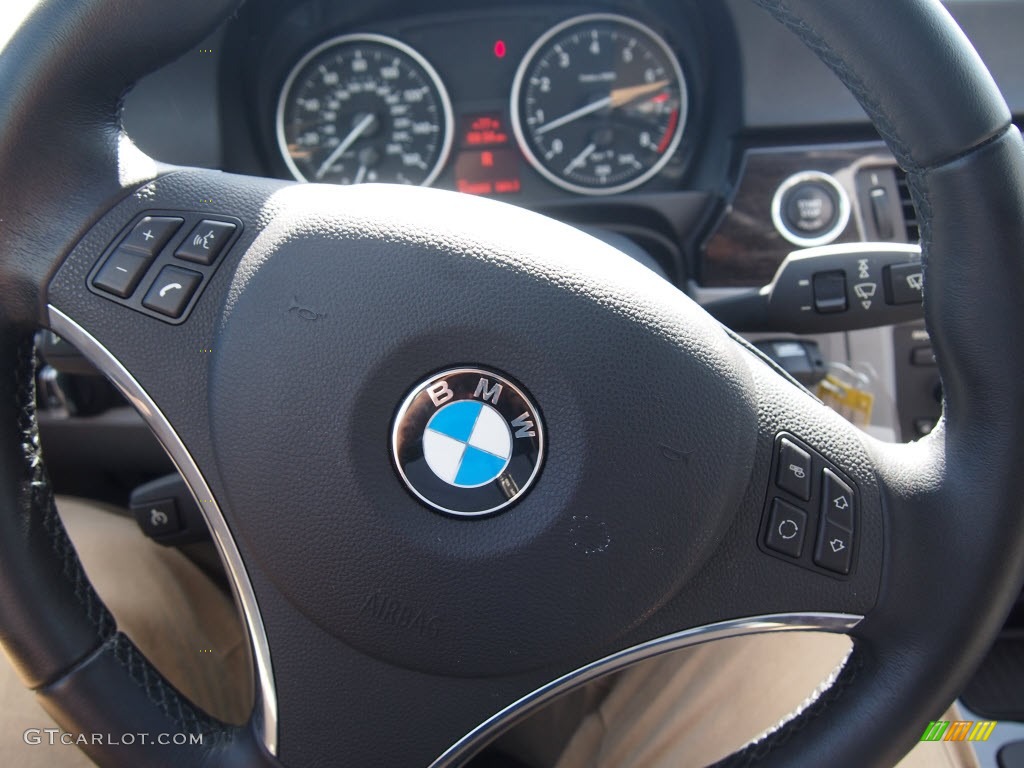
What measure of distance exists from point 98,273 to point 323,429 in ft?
0.80

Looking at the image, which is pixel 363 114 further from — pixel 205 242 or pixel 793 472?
pixel 793 472

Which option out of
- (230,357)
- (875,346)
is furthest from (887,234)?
(230,357)

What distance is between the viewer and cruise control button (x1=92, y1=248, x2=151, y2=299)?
29.3 inches

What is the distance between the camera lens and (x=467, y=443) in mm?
690

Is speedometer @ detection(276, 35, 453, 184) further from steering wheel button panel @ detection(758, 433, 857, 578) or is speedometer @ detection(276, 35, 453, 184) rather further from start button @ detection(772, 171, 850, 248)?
steering wheel button panel @ detection(758, 433, 857, 578)

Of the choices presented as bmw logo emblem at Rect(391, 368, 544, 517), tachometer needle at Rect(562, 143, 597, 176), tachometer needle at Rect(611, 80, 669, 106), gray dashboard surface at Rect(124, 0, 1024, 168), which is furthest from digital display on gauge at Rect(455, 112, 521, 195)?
bmw logo emblem at Rect(391, 368, 544, 517)

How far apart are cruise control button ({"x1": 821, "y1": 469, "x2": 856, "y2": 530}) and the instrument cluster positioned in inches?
43.5

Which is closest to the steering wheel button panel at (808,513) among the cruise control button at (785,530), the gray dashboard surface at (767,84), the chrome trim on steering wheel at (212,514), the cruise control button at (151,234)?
the cruise control button at (785,530)

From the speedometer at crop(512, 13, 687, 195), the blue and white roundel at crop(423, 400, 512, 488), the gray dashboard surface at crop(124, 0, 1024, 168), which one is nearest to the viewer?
the blue and white roundel at crop(423, 400, 512, 488)

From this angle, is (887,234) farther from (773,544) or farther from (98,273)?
(98,273)

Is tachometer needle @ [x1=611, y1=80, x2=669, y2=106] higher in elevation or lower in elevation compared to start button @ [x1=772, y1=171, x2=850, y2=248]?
higher

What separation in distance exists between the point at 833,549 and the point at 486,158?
4.13 feet

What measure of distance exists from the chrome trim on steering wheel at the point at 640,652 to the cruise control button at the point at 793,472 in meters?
0.11

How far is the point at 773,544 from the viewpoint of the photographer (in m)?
0.73
